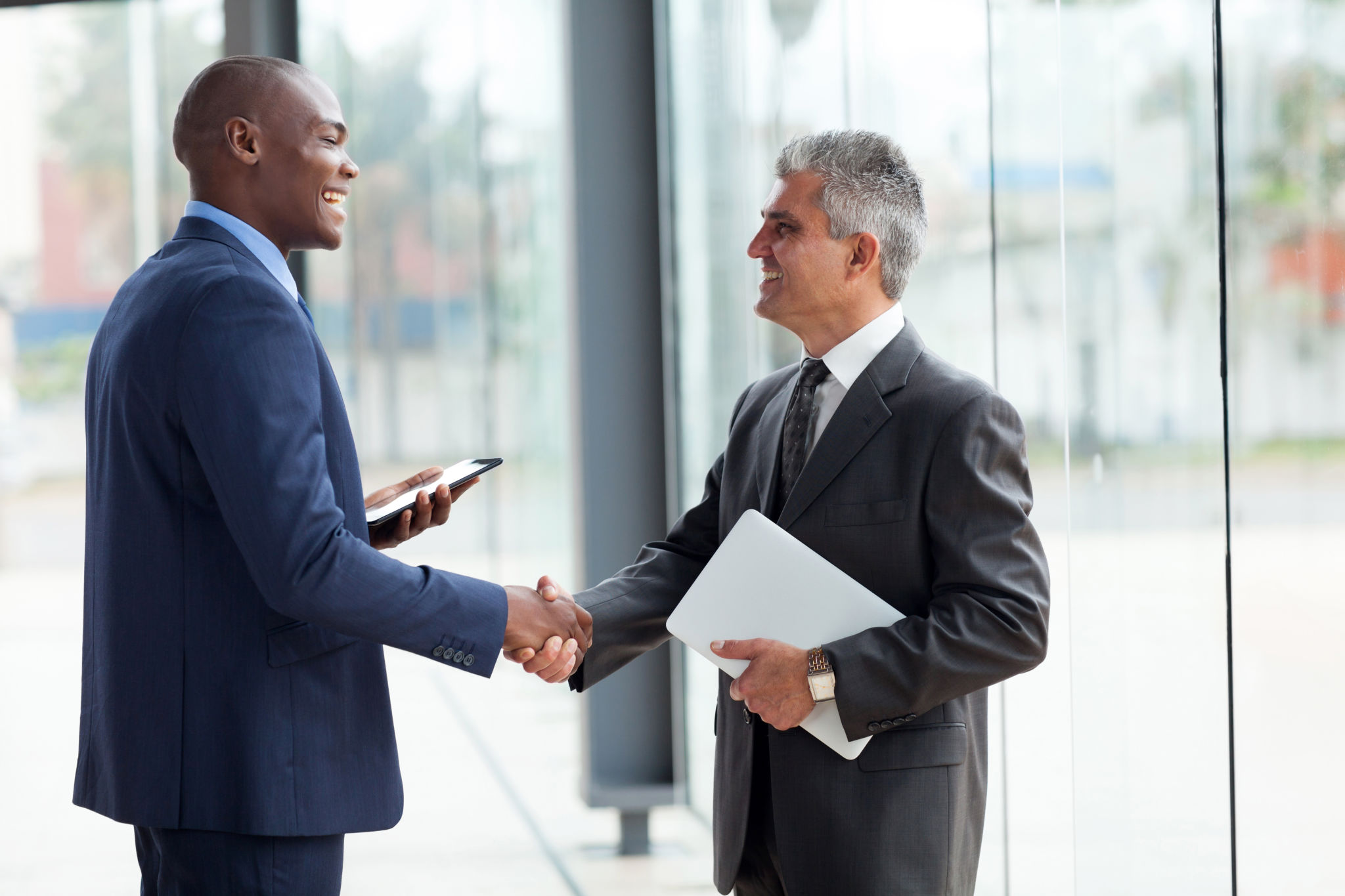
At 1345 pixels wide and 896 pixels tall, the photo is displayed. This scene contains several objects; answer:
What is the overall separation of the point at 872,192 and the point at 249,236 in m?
0.91

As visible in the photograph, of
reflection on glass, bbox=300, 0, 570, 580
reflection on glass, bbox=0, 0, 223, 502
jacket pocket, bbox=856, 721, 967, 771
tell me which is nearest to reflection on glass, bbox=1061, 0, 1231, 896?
jacket pocket, bbox=856, 721, 967, 771

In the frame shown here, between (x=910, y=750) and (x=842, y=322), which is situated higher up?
(x=842, y=322)

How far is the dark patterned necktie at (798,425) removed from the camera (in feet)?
6.41

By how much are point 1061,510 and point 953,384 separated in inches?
26.6

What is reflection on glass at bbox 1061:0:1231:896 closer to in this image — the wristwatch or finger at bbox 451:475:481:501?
the wristwatch

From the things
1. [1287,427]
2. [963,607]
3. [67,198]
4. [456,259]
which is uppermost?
[67,198]

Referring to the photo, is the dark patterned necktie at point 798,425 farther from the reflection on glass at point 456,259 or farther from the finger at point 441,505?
the reflection on glass at point 456,259

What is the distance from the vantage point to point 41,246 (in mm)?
9117

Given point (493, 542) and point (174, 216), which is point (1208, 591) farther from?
point (174, 216)

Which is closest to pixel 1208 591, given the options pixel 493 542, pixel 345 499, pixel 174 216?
pixel 345 499

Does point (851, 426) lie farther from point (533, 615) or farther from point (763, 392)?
point (533, 615)


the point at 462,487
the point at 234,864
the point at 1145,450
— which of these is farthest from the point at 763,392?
the point at 234,864

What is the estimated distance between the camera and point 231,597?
1684mm

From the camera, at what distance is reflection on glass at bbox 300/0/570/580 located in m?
5.32
